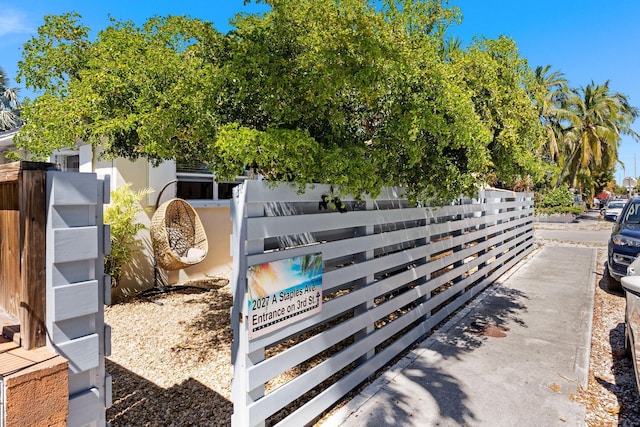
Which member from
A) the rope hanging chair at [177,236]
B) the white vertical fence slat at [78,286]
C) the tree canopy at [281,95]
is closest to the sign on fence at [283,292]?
the tree canopy at [281,95]

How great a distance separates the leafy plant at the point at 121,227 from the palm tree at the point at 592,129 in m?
30.6

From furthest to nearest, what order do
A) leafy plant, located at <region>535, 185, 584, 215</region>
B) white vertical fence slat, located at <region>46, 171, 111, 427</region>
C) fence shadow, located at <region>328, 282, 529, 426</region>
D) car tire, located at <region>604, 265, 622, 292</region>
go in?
leafy plant, located at <region>535, 185, 584, 215</region>
car tire, located at <region>604, 265, 622, 292</region>
fence shadow, located at <region>328, 282, 529, 426</region>
white vertical fence slat, located at <region>46, 171, 111, 427</region>

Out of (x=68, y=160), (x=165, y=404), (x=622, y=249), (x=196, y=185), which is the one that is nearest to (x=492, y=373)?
(x=165, y=404)

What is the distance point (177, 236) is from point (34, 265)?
5798mm

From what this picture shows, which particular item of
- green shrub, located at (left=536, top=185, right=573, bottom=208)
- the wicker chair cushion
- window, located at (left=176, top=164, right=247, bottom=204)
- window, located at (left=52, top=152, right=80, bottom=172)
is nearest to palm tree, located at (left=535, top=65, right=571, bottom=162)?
green shrub, located at (left=536, top=185, right=573, bottom=208)

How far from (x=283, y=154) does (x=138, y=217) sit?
5069 mm

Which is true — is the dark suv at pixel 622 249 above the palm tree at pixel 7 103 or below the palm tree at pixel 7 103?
below

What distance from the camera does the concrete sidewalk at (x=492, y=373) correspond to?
3.30 m

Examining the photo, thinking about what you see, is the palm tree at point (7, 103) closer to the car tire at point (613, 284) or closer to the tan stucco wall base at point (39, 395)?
the tan stucco wall base at point (39, 395)

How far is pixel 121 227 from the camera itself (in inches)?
248

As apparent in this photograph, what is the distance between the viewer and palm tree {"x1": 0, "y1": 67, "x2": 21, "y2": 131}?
17.9 metres

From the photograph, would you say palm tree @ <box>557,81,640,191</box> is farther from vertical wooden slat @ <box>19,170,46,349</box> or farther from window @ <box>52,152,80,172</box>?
vertical wooden slat @ <box>19,170,46,349</box>

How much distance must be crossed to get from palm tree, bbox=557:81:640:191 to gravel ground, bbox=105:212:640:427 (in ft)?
92.7

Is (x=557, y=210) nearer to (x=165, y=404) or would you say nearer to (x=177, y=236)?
(x=177, y=236)
